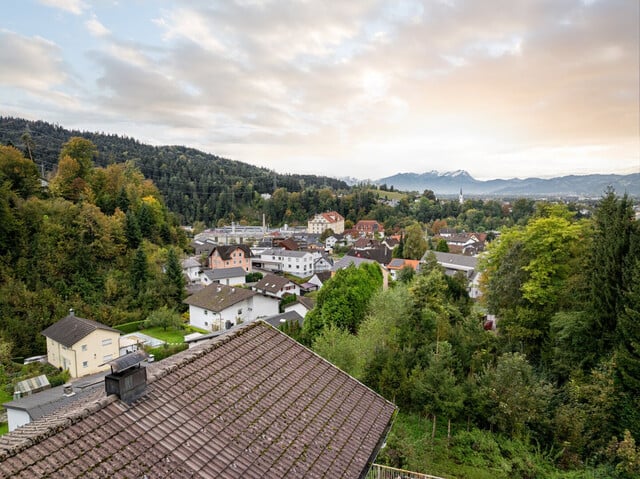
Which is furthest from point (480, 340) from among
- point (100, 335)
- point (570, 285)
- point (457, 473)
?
point (100, 335)

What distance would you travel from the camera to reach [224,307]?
31344 millimetres

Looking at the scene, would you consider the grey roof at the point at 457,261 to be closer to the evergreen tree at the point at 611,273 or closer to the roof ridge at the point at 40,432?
the evergreen tree at the point at 611,273

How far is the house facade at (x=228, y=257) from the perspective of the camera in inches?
2077

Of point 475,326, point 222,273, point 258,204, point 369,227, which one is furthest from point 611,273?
point 258,204

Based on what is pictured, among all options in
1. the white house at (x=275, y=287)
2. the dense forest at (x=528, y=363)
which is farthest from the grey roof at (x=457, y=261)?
the dense forest at (x=528, y=363)

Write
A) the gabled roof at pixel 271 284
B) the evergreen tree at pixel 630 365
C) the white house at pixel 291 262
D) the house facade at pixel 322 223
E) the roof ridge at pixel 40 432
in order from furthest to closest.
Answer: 1. the house facade at pixel 322 223
2. the white house at pixel 291 262
3. the gabled roof at pixel 271 284
4. the evergreen tree at pixel 630 365
5. the roof ridge at pixel 40 432

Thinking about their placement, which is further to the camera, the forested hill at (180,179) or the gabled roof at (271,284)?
the forested hill at (180,179)

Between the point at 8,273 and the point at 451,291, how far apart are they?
34557 millimetres

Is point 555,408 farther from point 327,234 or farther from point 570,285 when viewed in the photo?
point 327,234

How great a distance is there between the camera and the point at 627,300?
36.9 feet

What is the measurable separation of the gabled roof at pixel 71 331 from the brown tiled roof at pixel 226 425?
22153mm

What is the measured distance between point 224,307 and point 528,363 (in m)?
24.4

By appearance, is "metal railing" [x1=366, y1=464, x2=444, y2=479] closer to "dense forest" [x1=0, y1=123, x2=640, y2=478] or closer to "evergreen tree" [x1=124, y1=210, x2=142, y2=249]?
"dense forest" [x1=0, y1=123, x2=640, y2=478]

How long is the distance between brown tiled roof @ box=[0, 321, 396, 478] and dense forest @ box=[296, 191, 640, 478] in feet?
16.1
